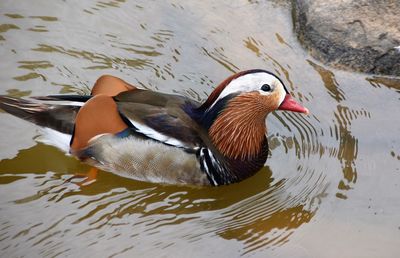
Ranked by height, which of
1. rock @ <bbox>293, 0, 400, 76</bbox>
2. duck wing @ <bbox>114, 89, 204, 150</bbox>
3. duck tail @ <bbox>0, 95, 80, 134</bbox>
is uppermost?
rock @ <bbox>293, 0, 400, 76</bbox>

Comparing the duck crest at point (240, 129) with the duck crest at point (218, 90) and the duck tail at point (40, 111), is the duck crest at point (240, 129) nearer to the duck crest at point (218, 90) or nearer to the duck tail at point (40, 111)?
the duck crest at point (218, 90)

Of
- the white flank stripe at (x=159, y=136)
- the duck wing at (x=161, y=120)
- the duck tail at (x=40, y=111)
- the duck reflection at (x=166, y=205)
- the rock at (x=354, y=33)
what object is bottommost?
the duck reflection at (x=166, y=205)

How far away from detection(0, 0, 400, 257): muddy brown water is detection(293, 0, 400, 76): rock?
133 mm

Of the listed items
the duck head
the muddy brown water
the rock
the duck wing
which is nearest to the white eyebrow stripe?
the duck head

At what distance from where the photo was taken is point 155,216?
5.30 meters

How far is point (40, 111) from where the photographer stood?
5.70 metres

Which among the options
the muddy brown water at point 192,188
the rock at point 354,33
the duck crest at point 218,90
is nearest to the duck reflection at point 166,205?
the muddy brown water at point 192,188

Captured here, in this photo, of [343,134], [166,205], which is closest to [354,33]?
[343,134]

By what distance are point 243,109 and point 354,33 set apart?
171cm

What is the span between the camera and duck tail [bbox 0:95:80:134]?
5656mm

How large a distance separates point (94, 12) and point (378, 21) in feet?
8.66

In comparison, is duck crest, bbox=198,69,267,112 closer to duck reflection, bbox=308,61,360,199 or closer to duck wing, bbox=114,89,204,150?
duck wing, bbox=114,89,204,150

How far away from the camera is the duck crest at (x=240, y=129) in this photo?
5.78 m

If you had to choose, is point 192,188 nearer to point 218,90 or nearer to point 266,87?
point 218,90
